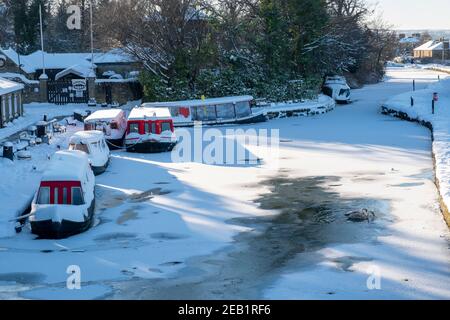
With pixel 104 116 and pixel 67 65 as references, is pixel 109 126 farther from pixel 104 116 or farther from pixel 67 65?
pixel 67 65

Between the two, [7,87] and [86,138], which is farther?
[7,87]

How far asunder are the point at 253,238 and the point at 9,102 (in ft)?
83.2

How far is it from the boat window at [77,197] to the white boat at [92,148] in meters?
7.21

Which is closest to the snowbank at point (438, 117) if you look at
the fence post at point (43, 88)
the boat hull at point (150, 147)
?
the boat hull at point (150, 147)

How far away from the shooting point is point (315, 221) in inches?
709

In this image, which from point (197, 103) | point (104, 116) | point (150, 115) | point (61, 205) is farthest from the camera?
point (197, 103)

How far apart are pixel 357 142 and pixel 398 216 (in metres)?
13.9

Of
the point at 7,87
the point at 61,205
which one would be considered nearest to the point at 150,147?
the point at 7,87

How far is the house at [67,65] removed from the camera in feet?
173

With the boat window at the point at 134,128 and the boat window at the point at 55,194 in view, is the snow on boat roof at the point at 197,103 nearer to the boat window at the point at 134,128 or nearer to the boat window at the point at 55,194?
the boat window at the point at 134,128

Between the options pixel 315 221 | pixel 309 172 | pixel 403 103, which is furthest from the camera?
pixel 403 103

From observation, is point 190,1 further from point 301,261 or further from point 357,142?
point 301,261

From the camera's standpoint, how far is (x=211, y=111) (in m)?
39.8
